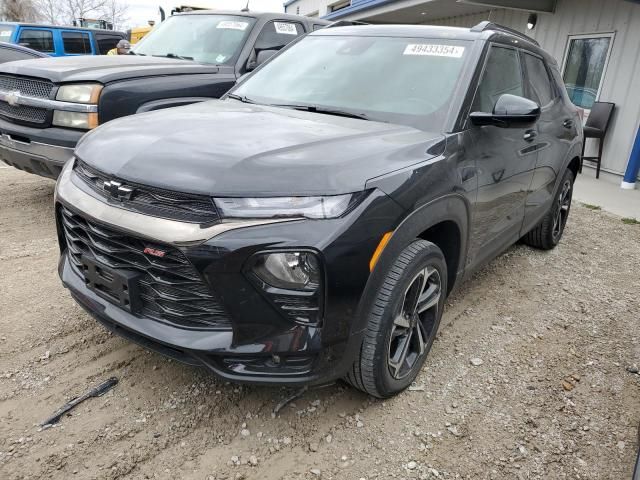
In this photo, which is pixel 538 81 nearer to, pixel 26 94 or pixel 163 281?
pixel 163 281

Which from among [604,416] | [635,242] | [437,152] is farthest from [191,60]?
[635,242]

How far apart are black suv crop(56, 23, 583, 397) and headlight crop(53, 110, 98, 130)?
1.47 m

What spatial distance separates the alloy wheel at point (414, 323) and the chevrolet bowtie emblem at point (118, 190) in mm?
1288

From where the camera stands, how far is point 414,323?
2584 mm

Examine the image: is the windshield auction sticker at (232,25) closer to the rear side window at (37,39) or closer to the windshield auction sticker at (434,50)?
the windshield auction sticker at (434,50)

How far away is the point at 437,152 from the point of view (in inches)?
98.3

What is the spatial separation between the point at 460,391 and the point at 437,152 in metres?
1.29

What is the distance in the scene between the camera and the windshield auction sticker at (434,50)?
297cm

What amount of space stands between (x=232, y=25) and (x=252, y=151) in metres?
4.09

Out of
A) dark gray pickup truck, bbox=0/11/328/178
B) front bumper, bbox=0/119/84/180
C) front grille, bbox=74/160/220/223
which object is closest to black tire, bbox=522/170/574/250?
dark gray pickup truck, bbox=0/11/328/178

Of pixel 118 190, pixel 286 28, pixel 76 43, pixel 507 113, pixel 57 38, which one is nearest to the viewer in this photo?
pixel 118 190

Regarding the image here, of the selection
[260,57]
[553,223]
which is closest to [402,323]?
[553,223]

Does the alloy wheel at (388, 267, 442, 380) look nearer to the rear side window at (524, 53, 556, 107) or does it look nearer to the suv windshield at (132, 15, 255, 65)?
the rear side window at (524, 53, 556, 107)

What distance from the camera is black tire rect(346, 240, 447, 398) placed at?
7.30 ft
